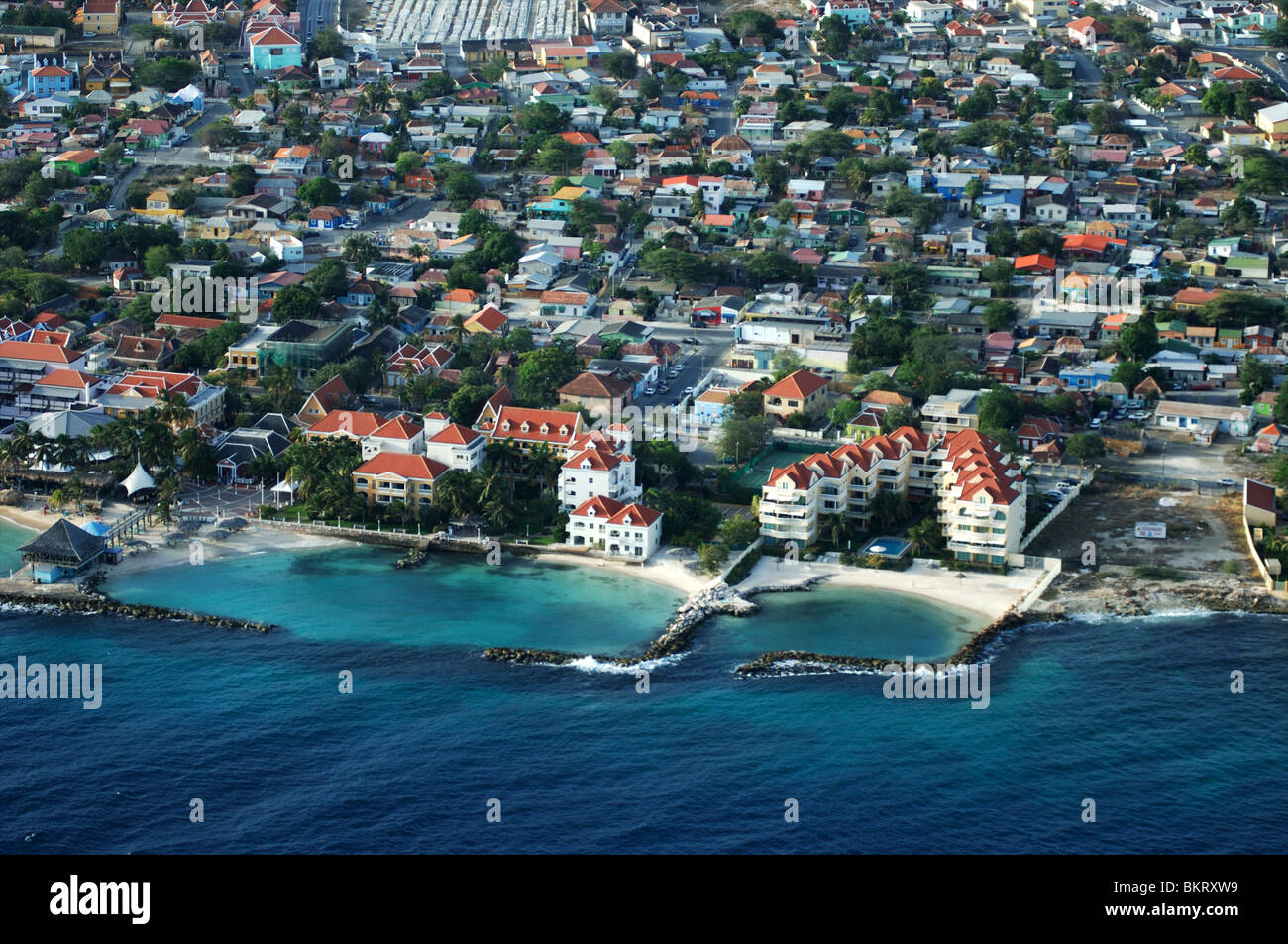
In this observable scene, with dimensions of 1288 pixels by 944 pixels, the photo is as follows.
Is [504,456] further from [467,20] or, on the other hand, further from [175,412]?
[467,20]

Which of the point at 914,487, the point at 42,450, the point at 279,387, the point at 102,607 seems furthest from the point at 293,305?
the point at 914,487

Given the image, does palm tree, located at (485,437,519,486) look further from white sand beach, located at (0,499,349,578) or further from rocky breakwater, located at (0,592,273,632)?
rocky breakwater, located at (0,592,273,632)

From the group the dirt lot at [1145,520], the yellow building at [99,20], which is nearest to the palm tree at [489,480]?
the dirt lot at [1145,520]

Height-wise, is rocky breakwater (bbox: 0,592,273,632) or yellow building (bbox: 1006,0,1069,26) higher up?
yellow building (bbox: 1006,0,1069,26)

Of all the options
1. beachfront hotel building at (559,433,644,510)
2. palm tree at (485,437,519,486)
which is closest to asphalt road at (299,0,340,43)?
palm tree at (485,437,519,486)

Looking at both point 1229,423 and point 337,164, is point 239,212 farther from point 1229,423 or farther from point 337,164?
point 1229,423
